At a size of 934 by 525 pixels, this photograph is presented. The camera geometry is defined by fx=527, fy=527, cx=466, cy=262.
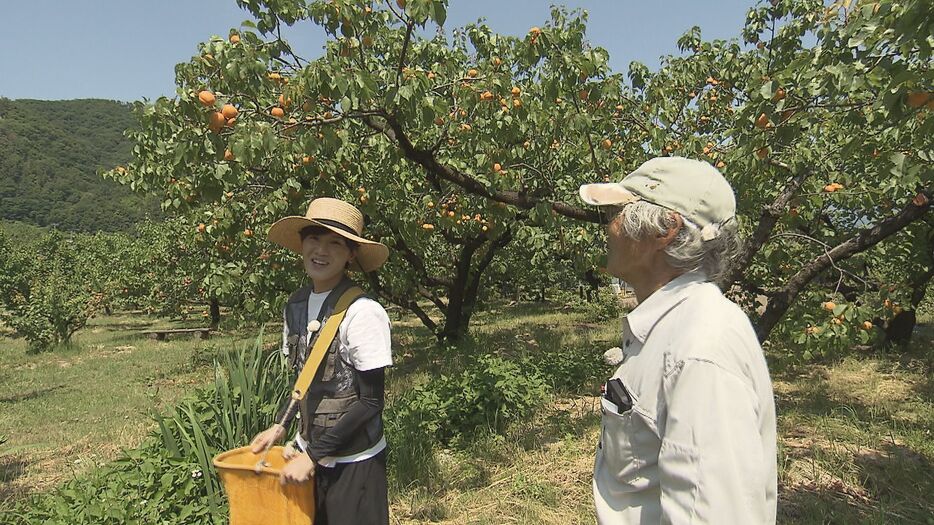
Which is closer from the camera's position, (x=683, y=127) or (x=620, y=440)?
(x=620, y=440)

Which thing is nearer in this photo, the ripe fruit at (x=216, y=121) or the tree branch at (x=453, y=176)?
the ripe fruit at (x=216, y=121)

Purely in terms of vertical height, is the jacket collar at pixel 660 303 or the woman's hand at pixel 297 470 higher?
the jacket collar at pixel 660 303

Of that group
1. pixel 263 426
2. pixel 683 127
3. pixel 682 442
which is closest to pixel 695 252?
pixel 682 442

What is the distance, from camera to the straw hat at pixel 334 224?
2322 millimetres

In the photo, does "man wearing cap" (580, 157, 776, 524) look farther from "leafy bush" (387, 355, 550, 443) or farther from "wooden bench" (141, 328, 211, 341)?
"wooden bench" (141, 328, 211, 341)

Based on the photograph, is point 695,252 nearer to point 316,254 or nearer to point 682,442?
point 682,442

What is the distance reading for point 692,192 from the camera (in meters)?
1.18

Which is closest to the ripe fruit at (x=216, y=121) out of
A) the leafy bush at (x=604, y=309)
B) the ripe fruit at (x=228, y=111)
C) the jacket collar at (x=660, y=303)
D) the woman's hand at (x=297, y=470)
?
the ripe fruit at (x=228, y=111)

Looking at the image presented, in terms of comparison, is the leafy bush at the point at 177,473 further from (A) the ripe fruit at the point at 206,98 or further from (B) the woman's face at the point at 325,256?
(A) the ripe fruit at the point at 206,98

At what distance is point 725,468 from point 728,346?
22 centimetres

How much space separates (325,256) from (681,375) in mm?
1703

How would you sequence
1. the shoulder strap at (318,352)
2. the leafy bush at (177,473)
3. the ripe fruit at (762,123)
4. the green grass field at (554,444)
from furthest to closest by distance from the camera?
the ripe fruit at (762,123), the green grass field at (554,444), the leafy bush at (177,473), the shoulder strap at (318,352)

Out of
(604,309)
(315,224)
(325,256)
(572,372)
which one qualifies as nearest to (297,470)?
(325,256)

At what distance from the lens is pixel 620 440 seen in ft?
3.82
